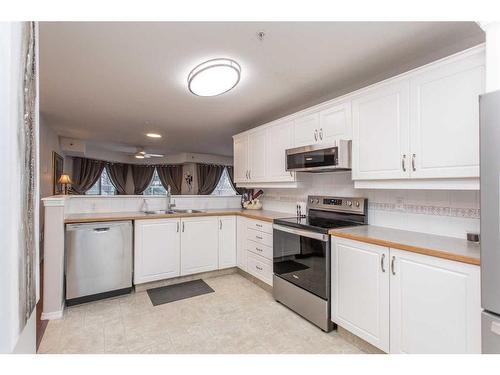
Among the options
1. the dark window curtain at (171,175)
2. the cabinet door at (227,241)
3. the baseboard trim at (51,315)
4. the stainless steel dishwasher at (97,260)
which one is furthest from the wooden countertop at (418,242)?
the dark window curtain at (171,175)

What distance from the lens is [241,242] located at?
3494 millimetres

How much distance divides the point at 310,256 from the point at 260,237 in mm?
876

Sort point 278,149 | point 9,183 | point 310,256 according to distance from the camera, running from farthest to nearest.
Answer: point 278,149 < point 310,256 < point 9,183

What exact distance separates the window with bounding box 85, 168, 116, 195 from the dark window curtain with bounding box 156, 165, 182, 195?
1.44 metres

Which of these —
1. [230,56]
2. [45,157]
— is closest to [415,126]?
[230,56]

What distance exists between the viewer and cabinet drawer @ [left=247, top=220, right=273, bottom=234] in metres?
2.91

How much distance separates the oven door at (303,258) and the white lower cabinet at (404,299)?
0.08m

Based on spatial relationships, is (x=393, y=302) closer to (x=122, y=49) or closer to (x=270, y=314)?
(x=270, y=314)

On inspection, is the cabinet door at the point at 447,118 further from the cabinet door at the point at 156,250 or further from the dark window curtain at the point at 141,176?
the dark window curtain at the point at 141,176

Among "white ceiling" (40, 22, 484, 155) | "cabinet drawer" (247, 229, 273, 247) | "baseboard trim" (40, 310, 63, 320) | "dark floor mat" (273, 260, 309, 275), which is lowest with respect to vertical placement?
"baseboard trim" (40, 310, 63, 320)

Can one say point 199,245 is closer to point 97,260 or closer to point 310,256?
point 97,260

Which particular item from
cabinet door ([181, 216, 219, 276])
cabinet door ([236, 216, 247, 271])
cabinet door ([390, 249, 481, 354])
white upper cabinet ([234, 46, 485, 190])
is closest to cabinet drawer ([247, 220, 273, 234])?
cabinet door ([236, 216, 247, 271])

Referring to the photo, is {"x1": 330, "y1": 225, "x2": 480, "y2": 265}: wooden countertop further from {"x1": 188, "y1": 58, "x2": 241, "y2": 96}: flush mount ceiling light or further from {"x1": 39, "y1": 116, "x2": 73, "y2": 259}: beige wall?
{"x1": 39, "y1": 116, "x2": 73, "y2": 259}: beige wall
